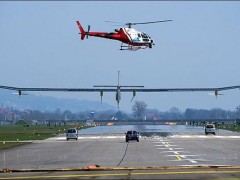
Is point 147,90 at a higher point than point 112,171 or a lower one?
higher

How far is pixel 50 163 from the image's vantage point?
39.2 metres

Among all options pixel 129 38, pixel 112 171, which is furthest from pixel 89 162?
pixel 129 38

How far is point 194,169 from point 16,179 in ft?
31.7

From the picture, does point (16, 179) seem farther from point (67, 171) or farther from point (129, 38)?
point (129, 38)

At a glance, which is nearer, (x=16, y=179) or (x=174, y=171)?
(x=16, y=179)

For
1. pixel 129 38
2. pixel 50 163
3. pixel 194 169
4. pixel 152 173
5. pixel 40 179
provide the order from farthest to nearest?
pixel 129 38 → pixel 50 163 → pixel 194 169 → pixel 152 173 → pixel 40 179

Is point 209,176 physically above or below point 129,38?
below

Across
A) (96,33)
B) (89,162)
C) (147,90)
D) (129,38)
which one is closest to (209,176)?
(89,162)

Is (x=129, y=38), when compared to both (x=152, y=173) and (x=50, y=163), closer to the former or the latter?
(x=50, y=163)

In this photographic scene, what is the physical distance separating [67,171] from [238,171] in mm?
8935

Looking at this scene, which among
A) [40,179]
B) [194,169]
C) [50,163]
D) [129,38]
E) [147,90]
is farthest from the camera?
[147,90]

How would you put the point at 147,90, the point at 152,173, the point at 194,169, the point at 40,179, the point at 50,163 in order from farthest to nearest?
1. the point at 147,90
2. the point at 50,163
3. the point at 194,169
4. the point at 152,173
5. the point at 40,179

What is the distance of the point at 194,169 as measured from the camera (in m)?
31.9

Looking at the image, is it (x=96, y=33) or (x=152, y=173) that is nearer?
(x=152, y=173)
